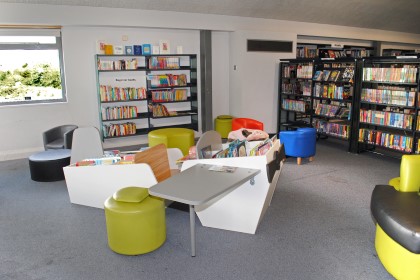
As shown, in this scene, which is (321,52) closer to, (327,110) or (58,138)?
(327,110)

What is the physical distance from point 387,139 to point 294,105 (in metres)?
2.59

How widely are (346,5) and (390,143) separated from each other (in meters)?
4.29

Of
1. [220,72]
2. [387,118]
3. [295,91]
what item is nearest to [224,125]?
[220,72]

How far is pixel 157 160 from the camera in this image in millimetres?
4363

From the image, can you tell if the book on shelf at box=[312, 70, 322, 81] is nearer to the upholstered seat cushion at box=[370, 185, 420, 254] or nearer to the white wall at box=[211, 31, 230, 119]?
the white wall at box=[211, 31, 230, 119]

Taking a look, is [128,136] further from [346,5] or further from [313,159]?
[346,5]

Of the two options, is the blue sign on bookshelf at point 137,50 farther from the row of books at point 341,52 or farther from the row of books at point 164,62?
the row of books at point 341,52

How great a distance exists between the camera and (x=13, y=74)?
702 centimetres

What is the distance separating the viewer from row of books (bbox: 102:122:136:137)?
7.42 m

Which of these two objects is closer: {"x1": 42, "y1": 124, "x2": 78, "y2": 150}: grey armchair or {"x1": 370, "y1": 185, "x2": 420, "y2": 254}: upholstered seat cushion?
{"x1": 370, "y1": 185, "x2": 420, "y2": 254}: upholstered seat cushion

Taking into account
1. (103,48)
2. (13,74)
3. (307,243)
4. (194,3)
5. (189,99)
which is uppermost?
(194,3)

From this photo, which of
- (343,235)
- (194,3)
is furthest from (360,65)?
(343,235)

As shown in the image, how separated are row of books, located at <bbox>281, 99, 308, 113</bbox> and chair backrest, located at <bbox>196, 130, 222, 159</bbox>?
419cm

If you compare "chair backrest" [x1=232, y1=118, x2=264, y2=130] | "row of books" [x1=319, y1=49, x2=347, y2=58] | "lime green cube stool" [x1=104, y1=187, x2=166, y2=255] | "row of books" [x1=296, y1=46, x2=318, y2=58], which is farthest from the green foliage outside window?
"row of books" [x1=319, y1=49, x2=347, y2=58]
